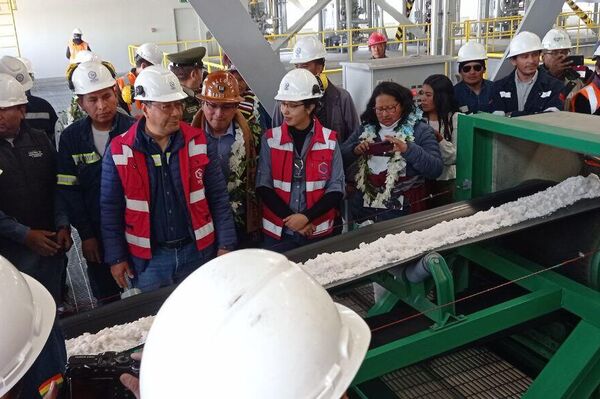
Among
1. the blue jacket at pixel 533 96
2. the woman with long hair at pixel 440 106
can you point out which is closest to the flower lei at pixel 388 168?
the woman with long hair at pixel 440 106

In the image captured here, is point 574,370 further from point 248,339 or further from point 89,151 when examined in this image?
point 89,151

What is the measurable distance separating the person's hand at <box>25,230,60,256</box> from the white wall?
51.9 feet

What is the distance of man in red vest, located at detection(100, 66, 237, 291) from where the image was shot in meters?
2.74

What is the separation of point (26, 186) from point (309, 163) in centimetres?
161

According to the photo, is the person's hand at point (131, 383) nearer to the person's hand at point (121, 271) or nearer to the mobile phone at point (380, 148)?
the person's hand at point (121, 271)

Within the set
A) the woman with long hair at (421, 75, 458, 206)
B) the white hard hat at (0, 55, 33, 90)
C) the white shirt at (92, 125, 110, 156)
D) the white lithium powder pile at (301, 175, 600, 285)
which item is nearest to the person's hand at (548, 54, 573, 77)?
the woman with long hair at (421, 75, 458, 206)

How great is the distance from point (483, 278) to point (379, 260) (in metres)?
0.96

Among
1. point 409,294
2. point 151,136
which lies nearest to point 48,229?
point 151,136

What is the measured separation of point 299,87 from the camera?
3.24 metres

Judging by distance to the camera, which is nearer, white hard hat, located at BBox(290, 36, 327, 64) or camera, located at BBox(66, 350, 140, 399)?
camera, located at BBox(66, 350, 140, 399)

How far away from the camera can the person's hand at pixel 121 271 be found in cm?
286

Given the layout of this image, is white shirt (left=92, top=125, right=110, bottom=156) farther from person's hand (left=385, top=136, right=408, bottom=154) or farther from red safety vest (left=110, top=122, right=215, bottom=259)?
person's hand (left=385, top=136, right=408, bottom=154)

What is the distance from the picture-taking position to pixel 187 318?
1230mm

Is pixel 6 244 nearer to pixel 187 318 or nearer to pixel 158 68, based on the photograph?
pixel 158 68
